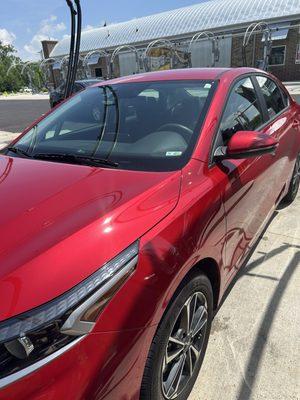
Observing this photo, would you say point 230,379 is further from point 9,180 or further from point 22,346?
point 9,180

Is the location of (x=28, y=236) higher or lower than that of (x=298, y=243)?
higher

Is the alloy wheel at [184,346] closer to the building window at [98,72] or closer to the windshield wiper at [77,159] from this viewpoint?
the windshield wiper at [77,159]

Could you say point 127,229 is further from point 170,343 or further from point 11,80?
point 11,80

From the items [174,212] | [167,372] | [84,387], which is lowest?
[167,372]

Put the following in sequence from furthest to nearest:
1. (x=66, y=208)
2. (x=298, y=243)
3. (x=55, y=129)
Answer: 1. (x=298, y=243)
2. (x=55, y=129)
3. (x=66, y=208)

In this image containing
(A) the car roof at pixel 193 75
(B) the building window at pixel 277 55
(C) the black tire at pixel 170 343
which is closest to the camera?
(C) the black tire at pixel 170 343

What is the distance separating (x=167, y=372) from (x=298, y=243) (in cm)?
228

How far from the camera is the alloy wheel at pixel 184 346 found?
1.81m

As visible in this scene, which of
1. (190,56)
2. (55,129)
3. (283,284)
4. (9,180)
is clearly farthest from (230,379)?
(190,56)

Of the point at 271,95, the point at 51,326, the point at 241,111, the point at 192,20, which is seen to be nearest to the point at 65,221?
the point at 51,326

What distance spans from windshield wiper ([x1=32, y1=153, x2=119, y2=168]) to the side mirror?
0.64 metres

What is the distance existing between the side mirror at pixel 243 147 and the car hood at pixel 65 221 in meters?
0.40

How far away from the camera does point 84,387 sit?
1240 mm

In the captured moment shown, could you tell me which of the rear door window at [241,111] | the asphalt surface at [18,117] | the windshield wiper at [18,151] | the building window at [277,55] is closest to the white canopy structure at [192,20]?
the building window at [277,55]
